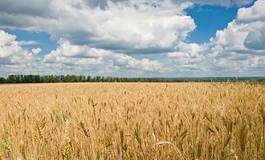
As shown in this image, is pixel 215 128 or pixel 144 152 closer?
pixel 144 152

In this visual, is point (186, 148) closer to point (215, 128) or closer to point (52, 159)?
point (215, 128)

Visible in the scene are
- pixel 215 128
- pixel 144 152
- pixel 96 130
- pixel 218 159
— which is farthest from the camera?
pixel 96 130

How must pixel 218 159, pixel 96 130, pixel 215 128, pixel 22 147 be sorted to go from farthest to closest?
1. pixel 96 130
2. pixel 215 128
3. pixel 22 147
4. pixel 218 159

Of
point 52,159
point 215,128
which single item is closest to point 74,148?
point 52,159

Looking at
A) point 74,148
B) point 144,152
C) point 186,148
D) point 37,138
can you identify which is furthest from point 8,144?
point 186,148

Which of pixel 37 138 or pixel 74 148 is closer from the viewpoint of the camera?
pixel 74 148

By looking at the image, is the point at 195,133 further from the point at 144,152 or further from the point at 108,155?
the point at 108,155

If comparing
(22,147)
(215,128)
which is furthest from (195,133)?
(22,147)

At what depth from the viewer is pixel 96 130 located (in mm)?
3609

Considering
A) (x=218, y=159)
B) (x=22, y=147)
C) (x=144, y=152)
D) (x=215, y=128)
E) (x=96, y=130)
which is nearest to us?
(x=218, y=159)

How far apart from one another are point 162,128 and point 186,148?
0.69m

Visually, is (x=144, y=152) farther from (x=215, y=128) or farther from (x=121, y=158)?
(x=215, y=128)

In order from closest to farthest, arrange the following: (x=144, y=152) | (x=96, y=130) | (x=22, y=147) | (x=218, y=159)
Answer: (x=218, y=159) → (x=144, y=152) → (x=22, y=147) → (x=96, y=130)

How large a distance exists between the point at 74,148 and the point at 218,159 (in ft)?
4.30
